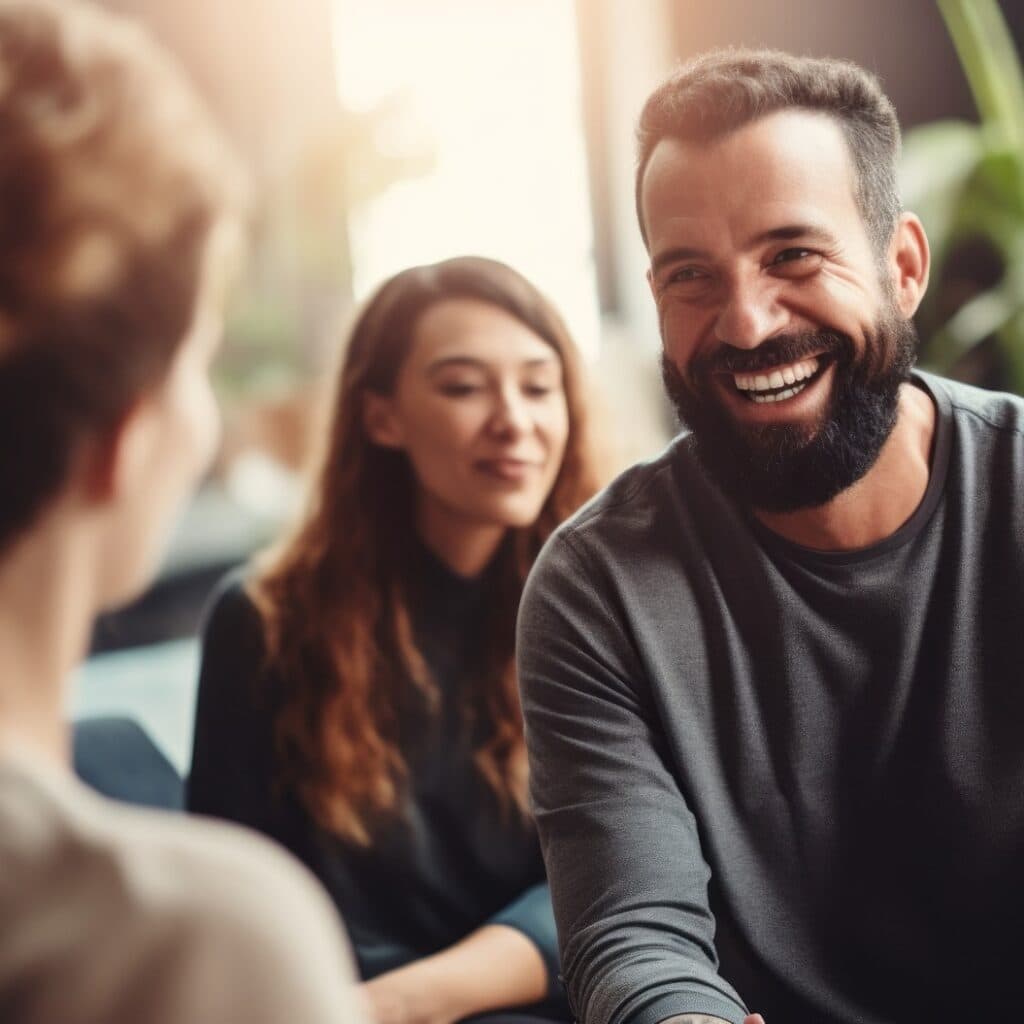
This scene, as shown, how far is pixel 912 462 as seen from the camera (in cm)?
89

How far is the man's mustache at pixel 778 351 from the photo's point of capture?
2.75 ft

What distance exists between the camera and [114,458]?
442 mm

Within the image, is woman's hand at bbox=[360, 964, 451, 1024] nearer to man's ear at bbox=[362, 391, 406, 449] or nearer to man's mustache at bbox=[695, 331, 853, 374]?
man's ear at bbox=[362, 391, 406, 449]

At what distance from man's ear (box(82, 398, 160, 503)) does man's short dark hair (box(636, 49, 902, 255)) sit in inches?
19.7

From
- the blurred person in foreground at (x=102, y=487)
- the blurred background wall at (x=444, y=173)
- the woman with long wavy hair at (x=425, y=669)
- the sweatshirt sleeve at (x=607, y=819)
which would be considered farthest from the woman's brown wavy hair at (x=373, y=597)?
the blurred person in foreground at (x=102, y=487)

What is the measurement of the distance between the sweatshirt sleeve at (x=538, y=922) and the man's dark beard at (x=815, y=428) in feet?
1.26

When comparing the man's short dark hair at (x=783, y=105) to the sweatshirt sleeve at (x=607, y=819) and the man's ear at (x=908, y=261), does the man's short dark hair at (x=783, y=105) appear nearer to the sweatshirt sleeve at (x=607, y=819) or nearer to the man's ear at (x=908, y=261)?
the man's ear at (x=908, y=261)

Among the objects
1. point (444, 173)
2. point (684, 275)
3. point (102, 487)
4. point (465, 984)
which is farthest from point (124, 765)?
point (444, 173)

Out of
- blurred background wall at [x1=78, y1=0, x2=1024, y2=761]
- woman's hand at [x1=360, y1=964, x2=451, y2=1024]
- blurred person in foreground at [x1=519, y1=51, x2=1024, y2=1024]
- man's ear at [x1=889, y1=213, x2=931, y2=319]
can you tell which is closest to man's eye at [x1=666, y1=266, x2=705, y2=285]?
blurred person in foreground at [x1=519, y1=51, x2=1024, y2=1024]

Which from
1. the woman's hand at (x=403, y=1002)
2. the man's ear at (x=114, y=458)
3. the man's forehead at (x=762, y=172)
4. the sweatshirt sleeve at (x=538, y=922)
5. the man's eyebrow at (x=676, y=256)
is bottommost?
the woman's hand at (x=403, y=1002)

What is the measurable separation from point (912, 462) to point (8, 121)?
638 mm

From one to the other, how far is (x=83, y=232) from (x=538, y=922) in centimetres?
78

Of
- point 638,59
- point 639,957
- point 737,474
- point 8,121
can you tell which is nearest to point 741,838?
point 639,957

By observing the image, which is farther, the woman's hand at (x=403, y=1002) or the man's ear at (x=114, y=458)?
the woman's hand at (x=403, y=1002)
